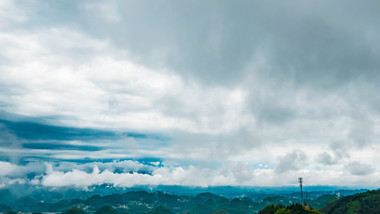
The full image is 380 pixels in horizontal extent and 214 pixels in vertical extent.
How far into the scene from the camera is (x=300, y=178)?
194500 mm

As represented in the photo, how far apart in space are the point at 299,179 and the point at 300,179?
5.08ft

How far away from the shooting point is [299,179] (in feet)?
646

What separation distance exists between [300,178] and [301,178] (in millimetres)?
701

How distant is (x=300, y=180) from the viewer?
197250 millimetres

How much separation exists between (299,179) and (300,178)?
2696 millimetres

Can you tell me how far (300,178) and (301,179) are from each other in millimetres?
1172

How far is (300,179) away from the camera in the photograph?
195375 mm

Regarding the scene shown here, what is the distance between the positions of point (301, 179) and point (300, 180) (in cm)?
270

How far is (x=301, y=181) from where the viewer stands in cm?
19725

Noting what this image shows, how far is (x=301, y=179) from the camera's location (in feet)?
639

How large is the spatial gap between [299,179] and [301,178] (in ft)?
10.5

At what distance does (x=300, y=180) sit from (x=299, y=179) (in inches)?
46.6
